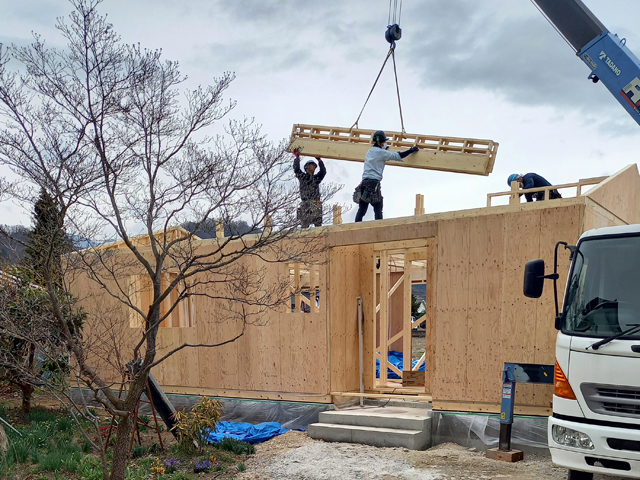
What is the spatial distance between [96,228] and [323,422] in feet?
15.9

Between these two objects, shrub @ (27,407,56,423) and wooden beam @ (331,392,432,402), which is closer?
wooden beam @ (331,392,432,402)

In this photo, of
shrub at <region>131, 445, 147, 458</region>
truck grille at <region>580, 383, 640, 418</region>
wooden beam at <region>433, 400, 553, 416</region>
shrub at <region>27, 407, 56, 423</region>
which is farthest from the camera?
shrub at <region>27, 407, 56, 423</region>

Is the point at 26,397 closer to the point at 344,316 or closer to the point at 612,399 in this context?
the point at 344,316

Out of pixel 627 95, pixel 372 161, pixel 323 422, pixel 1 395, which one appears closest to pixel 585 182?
pixel 627 95

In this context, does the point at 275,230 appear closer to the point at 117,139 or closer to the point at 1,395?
the point at 117,139

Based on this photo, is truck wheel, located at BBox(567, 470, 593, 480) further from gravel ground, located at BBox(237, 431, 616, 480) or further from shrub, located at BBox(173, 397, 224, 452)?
shrub, located at BBox(173, 397, 224, 452)

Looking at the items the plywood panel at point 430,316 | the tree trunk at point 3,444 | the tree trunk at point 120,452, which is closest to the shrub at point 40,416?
the tree trunk at point 3,444

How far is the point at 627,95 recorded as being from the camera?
8.87 m

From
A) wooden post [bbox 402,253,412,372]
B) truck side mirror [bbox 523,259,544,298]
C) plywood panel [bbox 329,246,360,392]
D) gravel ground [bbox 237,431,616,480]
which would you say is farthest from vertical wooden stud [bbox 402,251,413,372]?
truck side mirror [bbox 523,259,544,298]

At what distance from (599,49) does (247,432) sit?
814 centimetres

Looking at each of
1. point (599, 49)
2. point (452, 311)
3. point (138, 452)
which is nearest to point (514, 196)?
point (452, 311)

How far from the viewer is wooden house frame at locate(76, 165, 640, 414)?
8406 millimetres

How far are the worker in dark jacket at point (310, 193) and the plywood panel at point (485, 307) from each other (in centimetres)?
241

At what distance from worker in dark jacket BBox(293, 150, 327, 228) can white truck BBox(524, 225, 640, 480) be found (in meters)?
3.50
